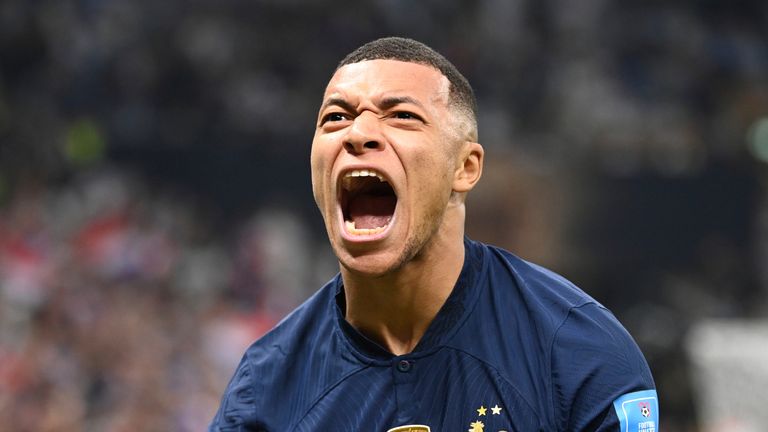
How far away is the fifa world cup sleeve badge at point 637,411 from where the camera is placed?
269 centimetres

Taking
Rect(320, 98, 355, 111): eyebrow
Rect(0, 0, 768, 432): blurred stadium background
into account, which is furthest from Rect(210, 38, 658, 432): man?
Rect(0, 0, 768, 432): blurred stadium background

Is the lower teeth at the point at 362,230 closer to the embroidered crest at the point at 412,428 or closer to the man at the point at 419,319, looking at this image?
the man at the point at 419,319

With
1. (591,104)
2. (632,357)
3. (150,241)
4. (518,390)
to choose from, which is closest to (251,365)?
(518,390)

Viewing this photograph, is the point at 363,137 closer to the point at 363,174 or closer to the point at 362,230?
the point at 363,174

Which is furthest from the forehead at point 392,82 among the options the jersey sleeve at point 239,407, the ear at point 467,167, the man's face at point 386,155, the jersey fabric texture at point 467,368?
the jersey sleeve at point 239,407

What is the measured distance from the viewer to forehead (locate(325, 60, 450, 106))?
2.91 metres

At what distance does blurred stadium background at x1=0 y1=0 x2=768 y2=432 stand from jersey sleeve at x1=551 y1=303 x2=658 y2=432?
4588mm

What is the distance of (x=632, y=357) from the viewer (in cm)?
279

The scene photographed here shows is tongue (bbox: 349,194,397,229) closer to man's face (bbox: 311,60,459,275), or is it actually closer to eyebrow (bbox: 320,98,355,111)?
man's face (bbox: 311,60,459,275)

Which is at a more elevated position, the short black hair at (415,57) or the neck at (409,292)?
the short black hair at (415,57)

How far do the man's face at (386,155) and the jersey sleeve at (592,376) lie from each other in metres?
0.41

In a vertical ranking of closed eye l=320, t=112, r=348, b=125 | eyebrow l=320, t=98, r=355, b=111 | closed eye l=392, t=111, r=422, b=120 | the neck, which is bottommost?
the neck

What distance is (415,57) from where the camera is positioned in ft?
9.72

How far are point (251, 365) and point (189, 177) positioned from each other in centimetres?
707
